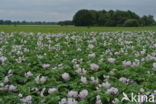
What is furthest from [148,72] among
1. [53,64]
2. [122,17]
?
[122,17]

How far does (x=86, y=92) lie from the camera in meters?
3.06

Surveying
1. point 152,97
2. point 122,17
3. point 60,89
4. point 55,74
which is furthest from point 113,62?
point 122,17

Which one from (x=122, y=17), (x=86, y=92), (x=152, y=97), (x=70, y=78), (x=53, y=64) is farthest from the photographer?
(x=122, y=17)

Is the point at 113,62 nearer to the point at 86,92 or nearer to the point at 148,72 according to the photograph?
the point at 148,72

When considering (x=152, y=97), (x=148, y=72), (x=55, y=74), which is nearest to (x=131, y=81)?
(x=148, y=72)

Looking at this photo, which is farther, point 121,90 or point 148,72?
point 148,72

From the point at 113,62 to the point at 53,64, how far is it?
98cm

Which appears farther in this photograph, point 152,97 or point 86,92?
point 86,92

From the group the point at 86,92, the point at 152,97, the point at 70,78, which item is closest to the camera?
the point at 152,97

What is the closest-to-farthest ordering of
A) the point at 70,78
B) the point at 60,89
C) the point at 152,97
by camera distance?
the point at 152,97 → the point at 60,89 → the point at 70,78

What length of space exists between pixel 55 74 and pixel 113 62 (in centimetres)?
117

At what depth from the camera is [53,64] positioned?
4.70 metres

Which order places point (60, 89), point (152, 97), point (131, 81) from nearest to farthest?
point (152, 97) < point (60, 89) < point (131, 81)

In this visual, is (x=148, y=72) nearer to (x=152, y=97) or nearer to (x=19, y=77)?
(x=152, y=97)
